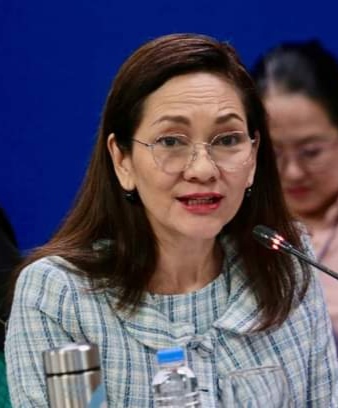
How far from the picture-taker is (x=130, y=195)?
157cm

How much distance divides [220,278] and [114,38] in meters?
1.13

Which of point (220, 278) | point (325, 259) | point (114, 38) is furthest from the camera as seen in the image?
point (114, 38)

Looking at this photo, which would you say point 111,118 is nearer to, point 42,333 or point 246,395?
point 42,333

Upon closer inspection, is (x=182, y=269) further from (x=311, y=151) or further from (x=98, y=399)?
(x=98, y=399)

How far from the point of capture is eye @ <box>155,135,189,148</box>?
1.47m

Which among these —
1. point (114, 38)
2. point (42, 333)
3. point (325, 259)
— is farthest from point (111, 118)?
point (114, 38)

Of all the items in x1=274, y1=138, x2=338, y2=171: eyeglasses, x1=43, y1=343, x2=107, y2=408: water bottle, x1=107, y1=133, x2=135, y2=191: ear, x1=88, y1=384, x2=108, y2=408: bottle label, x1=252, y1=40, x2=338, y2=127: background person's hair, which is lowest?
x1=88, y1=384, x2=108, y2=408: bottle label

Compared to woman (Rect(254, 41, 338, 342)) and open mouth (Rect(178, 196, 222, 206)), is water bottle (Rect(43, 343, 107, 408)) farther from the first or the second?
woman (Rect(254, 41, 338, 342))

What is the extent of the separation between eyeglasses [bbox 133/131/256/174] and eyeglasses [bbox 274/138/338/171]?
19.9 inches

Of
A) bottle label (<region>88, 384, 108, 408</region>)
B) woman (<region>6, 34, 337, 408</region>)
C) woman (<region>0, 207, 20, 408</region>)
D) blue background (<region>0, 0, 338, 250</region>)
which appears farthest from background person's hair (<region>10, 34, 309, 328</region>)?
blue background (<region>0, 0, 338, 250</region>)

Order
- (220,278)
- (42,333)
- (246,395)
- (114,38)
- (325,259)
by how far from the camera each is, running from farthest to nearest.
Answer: (114,38) < (325,259) < (220,278) < (42,333) < (246,395)

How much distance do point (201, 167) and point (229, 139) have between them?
0.09 m

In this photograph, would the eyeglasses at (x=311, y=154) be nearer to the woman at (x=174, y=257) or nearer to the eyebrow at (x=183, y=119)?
the woman at (x=174, y=257)

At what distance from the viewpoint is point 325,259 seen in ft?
6.68
